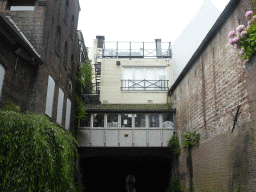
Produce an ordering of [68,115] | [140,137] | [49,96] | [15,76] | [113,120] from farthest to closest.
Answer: [113,120] < [140,137] < [68,115] < [49,96] < [15,76]

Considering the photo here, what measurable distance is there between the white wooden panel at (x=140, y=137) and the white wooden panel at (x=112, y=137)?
126 cm

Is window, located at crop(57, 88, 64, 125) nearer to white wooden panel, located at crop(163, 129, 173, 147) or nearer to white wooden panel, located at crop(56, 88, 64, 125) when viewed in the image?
white wooden panel, located at crop(56, 88, 64, 125)

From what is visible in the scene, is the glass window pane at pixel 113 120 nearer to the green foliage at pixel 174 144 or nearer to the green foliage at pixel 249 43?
the green foliage at pixel 174 144

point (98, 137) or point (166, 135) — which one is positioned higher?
point (166, 135)

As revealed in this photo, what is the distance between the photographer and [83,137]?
1764 cm

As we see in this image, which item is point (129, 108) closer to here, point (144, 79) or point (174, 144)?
point (144, 79)

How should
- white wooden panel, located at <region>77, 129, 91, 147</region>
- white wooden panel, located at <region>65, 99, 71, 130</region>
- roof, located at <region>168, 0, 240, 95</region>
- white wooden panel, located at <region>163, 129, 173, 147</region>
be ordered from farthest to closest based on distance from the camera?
1. white wooden panel, located at <region>163, 129, 173, 147</region>
2. white wooden panel, located at <region>77, 129, 91, 147</region>
3. white wooden panel, located at <region>65, 99, 71, 130</region>
4. roof, located at <region>168, 0, 240, 95</region>

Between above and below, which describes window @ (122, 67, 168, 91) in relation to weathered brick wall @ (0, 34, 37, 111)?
above

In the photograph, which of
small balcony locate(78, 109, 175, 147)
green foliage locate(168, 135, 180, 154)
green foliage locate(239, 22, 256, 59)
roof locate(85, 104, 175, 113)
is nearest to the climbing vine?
green foliage locate(239, 22, 256, 59)

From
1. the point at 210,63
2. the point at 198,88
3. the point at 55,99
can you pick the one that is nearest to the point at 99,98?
the point at 55,99

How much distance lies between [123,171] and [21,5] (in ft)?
52.6

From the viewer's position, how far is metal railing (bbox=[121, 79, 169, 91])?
20531 mm

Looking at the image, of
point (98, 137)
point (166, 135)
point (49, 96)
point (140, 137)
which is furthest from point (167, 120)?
point (49, 96)

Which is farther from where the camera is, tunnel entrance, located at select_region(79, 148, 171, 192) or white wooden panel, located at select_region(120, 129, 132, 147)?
tunnel entrance, located at select_region(79, 148, 171, 192)
